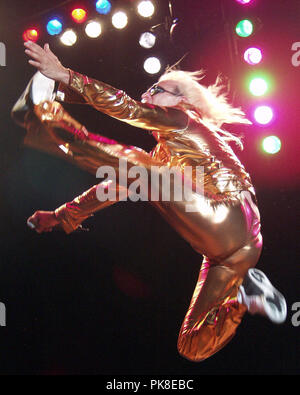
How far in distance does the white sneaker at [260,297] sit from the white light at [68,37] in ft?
6.03

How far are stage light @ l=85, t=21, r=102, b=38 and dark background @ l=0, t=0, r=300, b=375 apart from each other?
2.4 inches

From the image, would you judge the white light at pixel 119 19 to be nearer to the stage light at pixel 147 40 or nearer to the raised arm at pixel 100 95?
the stage light at pixel 147 40

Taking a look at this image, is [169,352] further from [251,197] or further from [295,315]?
[251,197]

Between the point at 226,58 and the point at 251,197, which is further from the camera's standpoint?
the point at 226,58

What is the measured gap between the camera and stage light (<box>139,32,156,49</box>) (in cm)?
295

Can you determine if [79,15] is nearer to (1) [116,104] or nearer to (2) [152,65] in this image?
(2) [152,65]

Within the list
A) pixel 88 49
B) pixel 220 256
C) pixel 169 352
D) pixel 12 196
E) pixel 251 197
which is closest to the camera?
pixel 220 256

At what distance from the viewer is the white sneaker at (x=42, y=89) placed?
186 cm

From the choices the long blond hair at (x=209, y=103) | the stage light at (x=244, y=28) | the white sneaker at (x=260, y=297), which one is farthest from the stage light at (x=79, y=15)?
the white sneaker at (x=260, y=297)

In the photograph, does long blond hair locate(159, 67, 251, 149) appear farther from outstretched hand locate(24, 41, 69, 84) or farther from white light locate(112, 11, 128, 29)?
outstretched hand locate(24, 41, 69, 84)

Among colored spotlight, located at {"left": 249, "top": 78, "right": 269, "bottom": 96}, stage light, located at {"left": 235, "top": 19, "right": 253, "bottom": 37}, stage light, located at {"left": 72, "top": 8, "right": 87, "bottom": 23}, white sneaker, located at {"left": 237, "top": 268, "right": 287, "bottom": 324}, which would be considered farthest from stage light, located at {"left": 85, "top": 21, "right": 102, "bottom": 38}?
white sneaker, located at {"left": 237, "top": 268, "right": 287, "bottom": 324}

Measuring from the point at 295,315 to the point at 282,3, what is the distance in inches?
72.5

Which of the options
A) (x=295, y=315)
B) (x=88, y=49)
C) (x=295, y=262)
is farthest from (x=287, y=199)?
(x=88, y=49)

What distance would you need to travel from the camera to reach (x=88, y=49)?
9.82ft
